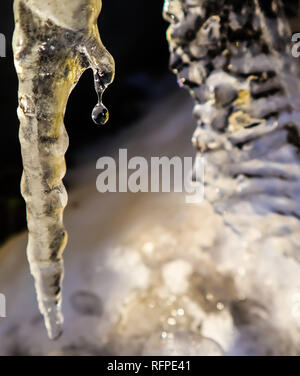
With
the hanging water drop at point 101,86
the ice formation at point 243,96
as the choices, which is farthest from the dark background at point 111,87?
the hanging water drop at point 101,86

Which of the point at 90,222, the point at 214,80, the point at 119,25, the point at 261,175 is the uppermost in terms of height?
the point at 119,25

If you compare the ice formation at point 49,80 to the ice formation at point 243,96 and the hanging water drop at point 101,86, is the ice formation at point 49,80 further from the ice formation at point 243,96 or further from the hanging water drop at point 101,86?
the ice formation at point 243,96

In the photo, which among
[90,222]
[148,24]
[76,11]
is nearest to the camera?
[76,11]

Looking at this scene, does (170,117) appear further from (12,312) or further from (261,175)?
(12,312)

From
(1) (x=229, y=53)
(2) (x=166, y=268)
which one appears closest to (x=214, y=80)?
(1) (x=229, y=53)

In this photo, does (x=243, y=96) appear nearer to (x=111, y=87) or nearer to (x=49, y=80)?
(x=49, y=80)

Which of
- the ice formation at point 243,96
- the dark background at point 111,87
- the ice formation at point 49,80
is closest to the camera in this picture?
the ice formation at point 49,80
